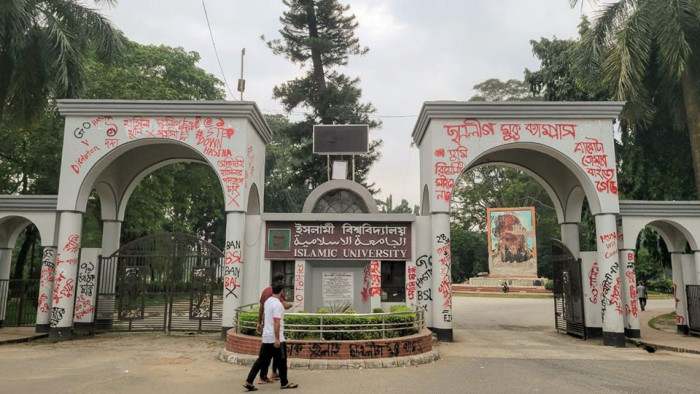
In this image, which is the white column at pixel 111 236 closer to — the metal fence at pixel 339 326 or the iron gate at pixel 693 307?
the metal fence at pixel 339 326

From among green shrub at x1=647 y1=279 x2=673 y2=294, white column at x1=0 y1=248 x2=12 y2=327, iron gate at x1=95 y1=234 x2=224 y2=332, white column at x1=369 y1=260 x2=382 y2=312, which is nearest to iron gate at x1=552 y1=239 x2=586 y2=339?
white column at x1=369 y1=260 x2=382 y2=312

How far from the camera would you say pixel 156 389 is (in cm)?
714

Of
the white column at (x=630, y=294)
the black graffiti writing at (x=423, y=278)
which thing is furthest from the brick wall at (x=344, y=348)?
the white column at (x=630, y=294)

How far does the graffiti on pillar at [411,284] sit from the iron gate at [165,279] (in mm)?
5297

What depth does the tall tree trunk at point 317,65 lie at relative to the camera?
1096 inches

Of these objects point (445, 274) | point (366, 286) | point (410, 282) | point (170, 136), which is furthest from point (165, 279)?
point (445, 274)

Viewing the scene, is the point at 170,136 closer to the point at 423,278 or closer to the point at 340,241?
the point at 340,241

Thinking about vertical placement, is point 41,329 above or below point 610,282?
below

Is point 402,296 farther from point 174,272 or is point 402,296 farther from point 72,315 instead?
point 72,315

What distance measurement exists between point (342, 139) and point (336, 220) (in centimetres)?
427

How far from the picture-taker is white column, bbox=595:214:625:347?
11.7 metres

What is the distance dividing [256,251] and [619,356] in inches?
364

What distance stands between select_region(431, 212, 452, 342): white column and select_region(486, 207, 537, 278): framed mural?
23.3 m

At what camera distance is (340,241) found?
12.9 meters
